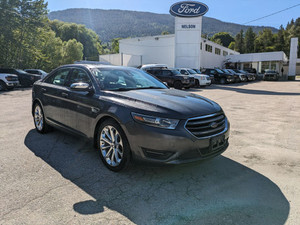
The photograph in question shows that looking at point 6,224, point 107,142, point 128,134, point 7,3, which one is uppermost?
point 7,3

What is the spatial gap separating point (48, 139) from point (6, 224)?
2.75 m

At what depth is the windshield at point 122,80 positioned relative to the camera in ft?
12.8

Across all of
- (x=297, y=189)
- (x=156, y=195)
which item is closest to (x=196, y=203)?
(x=156, y=195)

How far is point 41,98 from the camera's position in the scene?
16.6ft

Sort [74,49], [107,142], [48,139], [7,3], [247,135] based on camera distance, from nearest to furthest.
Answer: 1. [107,142]
2. [48,139]
3. [247,135]
4. [7,3]
5. [74,49]

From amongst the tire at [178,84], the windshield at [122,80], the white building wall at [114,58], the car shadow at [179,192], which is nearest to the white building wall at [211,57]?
the white building wall at [114,58]

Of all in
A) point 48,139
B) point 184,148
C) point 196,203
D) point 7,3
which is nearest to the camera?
point 196,203

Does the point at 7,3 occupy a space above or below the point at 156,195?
above

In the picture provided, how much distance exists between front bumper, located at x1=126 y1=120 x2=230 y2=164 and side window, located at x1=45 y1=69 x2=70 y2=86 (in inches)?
90.1

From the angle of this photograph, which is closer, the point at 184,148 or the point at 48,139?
the point at 184,148

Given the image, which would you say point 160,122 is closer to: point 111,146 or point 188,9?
point 111,146

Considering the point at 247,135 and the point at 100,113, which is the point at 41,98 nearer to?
the point at 100,113

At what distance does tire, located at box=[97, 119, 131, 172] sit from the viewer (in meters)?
3.15

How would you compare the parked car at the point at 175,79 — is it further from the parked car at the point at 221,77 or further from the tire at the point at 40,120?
the tire at the point at 40,120
